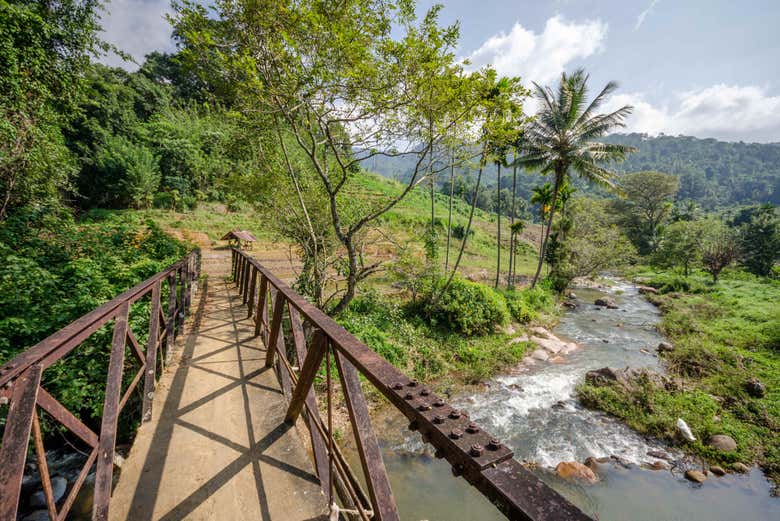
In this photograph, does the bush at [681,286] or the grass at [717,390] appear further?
the bush at [681,286]

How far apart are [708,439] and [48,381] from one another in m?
12.1

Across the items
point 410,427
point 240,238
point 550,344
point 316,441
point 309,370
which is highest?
point 410,427

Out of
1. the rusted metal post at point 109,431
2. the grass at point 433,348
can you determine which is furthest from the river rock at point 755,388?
the rusted metal post at point 109,431

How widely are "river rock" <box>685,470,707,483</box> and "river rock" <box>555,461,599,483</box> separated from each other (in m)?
1.88

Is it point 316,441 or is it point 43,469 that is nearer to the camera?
point 43,469

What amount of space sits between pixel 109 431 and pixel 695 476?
957 cm

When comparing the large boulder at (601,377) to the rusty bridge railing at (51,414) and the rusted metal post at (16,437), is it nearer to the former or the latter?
the rusty bridge railing at (51,414)

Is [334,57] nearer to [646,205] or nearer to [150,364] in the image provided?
[150,364]

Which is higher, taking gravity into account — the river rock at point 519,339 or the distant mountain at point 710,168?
the distant mountain at point 710,168

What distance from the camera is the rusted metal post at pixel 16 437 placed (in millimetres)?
1058

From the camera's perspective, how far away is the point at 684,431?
7258 millimetres

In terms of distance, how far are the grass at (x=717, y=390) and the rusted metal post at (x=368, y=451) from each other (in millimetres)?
9337

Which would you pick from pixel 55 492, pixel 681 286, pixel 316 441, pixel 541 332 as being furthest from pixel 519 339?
pixel 681 286

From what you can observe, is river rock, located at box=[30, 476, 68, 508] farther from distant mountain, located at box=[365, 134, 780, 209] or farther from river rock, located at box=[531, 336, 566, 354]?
distant mountain, located at box=[365, 134, 780, 209]
